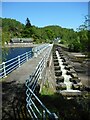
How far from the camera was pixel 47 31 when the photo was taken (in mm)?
196125

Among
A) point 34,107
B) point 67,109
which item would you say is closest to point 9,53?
point 67,109

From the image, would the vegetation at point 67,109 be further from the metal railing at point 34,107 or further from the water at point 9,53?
the water at point 9,53

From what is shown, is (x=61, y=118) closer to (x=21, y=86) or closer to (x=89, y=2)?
(x=21, y=86)

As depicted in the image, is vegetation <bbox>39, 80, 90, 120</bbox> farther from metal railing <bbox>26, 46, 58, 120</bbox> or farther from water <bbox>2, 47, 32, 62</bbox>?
water <bbox>2, 47, 32, 62</bbox>

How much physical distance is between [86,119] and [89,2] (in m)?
5.03

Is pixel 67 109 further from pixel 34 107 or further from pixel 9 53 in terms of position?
pixel 9 53

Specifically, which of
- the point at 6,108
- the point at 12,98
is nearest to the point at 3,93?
the point at 12,98

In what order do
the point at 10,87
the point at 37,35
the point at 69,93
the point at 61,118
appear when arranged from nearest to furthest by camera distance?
the point at 61,118 < the point at 10,87 < the point at 69,93 < the point at 37,35

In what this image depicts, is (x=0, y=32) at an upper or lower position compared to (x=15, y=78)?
upper

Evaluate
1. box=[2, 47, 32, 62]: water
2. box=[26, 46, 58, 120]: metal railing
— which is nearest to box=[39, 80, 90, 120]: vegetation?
box=[26, 46, 58, 120]: metal railing

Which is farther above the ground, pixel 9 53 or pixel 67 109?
pixel 9 53

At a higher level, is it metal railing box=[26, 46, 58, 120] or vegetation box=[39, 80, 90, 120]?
metal railing box=[26, 46, 58, 120]

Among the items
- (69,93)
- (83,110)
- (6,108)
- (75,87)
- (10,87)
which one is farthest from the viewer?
(75,87)

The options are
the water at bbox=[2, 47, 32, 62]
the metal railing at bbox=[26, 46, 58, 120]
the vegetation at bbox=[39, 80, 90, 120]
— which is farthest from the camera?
the water at bbox=[2, 47, 32, 62]
